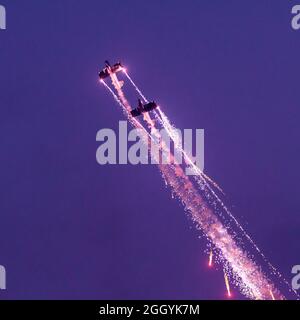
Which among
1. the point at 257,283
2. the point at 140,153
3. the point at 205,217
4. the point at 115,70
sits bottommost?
the point at 257,283

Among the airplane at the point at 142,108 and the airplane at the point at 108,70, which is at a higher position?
the airplane at the point at 108,70

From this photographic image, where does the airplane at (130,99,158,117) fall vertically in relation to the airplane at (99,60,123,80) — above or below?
below

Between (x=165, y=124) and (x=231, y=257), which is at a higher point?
(x=165, y=124)
